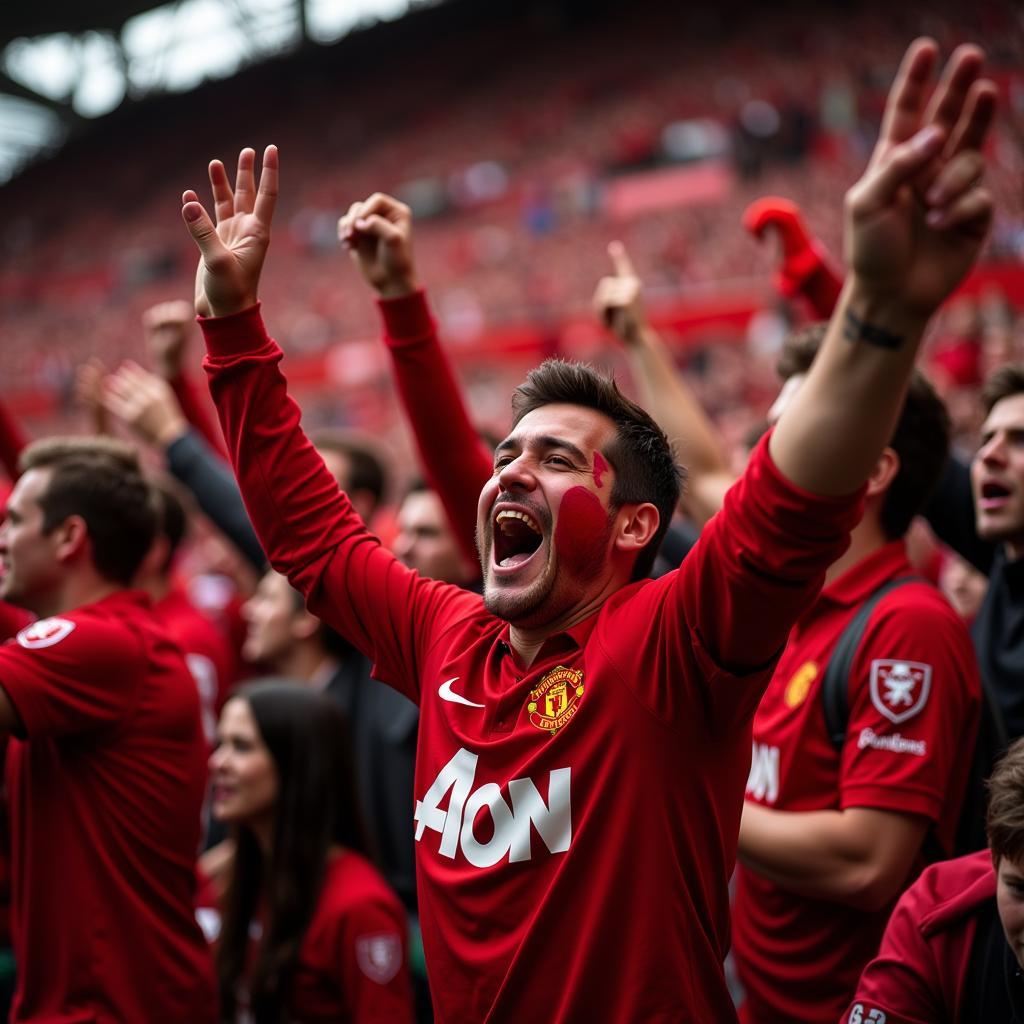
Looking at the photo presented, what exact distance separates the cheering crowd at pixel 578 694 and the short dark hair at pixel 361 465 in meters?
0.81

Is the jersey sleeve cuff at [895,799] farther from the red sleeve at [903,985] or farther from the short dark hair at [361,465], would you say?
the short dark hair at [361,465]

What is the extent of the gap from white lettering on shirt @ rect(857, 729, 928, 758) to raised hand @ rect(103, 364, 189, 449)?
2.17m

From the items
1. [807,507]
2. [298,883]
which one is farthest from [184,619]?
[807,507]

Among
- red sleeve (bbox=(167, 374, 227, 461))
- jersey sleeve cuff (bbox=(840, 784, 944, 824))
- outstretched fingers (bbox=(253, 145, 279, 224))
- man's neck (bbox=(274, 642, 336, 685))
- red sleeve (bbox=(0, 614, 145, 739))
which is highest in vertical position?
outstretched fingers (bbox=(253, 145, 279, 224))

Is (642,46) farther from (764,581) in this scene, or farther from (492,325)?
A: (764,581)

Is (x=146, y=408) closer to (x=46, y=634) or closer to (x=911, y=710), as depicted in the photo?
(x=46, y=634)

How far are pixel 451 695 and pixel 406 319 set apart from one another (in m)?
0.99

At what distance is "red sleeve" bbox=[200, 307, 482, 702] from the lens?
2168 millimetres

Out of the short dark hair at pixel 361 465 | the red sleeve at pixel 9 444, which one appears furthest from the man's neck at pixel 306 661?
the red sleeve at pixel 9 444

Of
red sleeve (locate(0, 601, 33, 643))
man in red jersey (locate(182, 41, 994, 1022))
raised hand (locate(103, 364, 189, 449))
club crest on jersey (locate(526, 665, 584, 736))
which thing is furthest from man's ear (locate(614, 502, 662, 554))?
red sleeve (locate(0, 601, 33, 643))

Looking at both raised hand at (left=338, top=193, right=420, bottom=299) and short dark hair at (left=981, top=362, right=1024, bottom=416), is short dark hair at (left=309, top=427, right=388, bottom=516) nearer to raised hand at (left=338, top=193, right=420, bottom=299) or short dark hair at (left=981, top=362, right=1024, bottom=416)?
raised hand at (left=338, top=193, right=420, bottom=299)

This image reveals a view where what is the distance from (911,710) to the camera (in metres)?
2.24

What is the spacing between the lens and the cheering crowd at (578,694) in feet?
4.92

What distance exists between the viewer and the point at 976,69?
1.29m
